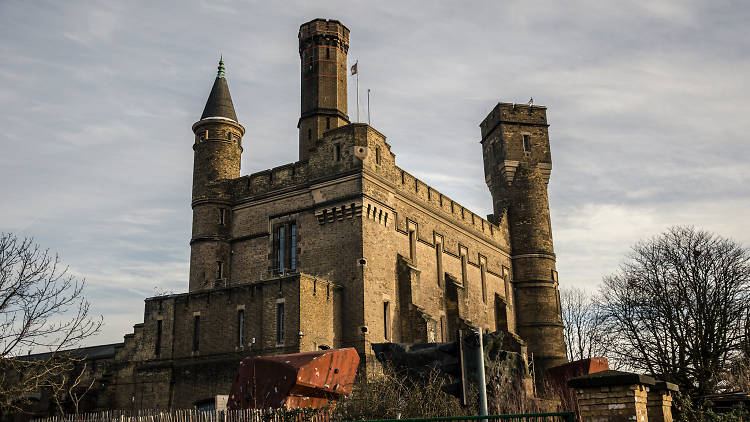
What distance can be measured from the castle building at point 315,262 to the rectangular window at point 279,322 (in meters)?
0.04

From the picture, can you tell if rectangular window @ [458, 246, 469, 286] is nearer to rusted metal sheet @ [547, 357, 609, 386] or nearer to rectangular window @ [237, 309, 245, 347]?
rusted metal sheet @ [547, 357, 609, 386]

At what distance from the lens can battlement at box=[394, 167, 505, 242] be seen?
108 ft

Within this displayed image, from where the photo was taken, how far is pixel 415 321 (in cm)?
2875

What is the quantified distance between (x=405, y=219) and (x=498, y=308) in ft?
36.3

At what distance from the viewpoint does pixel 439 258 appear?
34688 mm

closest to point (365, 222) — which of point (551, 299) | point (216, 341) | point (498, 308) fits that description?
point (216, 341)

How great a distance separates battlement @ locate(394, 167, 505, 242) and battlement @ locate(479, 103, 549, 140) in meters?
7.13

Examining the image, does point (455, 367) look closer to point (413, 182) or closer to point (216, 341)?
point (216, 341)

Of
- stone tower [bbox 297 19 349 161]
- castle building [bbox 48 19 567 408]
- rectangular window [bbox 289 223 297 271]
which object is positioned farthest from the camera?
stone tower [bbox 297 19 349 161]

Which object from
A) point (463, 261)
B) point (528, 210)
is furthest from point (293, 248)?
point (528, 210)

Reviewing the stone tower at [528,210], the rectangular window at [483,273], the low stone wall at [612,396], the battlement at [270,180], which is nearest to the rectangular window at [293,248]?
the battlement at [270,180]

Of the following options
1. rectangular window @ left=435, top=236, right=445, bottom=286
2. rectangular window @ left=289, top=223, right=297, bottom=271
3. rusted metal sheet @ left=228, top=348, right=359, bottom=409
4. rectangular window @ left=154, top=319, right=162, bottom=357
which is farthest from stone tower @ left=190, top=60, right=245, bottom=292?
rusted metal sheet @ left=228, top=348, right=359, bottom=409

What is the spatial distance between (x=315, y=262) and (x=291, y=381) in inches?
444

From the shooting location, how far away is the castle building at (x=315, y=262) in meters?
26.6
